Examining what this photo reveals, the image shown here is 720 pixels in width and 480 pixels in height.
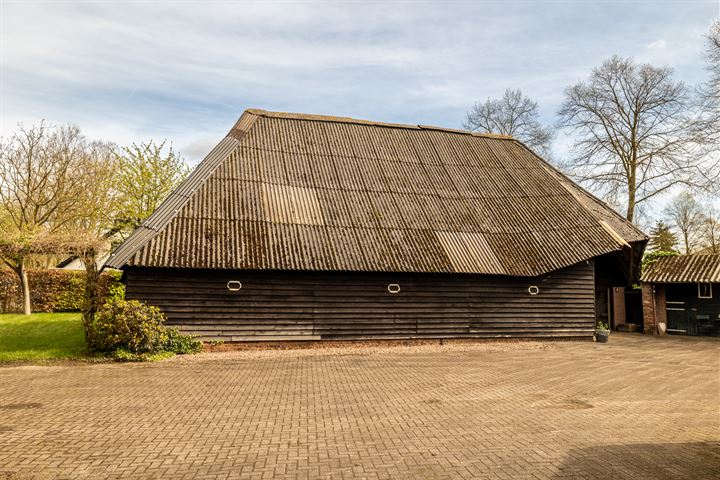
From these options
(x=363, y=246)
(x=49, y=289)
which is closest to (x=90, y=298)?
(x=363, y=246)

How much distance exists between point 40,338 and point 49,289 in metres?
11.7

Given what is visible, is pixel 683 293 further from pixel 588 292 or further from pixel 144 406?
pixel 144 406

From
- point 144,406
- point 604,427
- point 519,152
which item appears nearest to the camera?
point 604,427

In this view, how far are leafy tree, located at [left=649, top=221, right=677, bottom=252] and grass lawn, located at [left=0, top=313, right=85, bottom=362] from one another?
41.6m

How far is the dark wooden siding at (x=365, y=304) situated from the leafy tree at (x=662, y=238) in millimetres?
27204

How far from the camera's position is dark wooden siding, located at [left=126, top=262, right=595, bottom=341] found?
52.4ft

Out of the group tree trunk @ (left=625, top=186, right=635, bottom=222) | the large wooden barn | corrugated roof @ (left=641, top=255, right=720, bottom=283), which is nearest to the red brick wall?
corrugated roof @ (left=641, top=255, right=720, bottom=283)

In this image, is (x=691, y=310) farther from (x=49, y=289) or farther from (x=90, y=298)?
(x=49, y=289)

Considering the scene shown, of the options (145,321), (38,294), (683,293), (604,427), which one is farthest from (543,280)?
(38,294)

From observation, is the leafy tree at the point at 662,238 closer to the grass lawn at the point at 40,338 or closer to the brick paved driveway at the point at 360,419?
the brick paved driveway at the point at 360,419

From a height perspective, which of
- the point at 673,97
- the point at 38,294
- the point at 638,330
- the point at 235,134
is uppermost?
the point at 673,97

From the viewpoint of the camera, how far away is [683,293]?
2328 centimetres

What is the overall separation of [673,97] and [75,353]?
1259 inches

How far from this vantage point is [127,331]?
1427 cm
